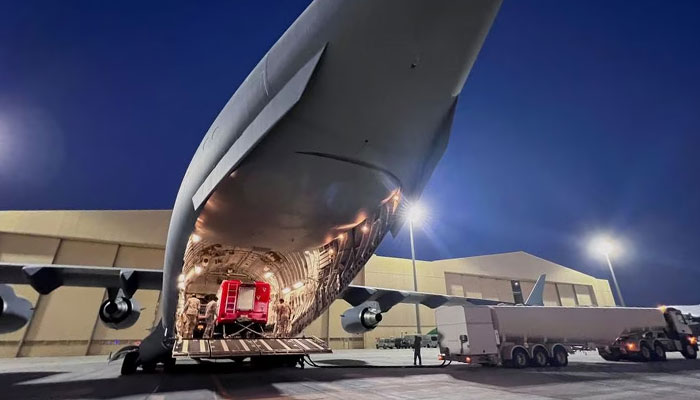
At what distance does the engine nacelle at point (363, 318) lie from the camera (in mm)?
13327

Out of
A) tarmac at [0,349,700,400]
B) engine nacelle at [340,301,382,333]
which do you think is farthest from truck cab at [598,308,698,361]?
engine nacelle at [340,301,382,333]

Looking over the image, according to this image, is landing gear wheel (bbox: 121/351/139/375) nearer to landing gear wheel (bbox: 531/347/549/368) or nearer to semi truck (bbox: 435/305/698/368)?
semi truck (bbox: 435/305/698/368)

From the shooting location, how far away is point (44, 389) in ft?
25.1

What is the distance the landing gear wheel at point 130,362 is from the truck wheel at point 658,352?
869 inches

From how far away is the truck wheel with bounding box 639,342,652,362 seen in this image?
14.3m

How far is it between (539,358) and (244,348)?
1165 cm

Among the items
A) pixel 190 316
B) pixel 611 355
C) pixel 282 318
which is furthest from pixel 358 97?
pixel 611 355

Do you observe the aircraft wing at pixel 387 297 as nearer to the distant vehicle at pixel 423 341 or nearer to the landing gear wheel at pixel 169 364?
the landing gear wheel at pixel 169 364

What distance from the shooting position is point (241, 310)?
12188mm

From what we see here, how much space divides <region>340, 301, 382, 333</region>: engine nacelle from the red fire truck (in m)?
3.72

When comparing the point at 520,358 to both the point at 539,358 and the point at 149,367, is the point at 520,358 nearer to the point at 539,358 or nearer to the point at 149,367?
the point at 539,358

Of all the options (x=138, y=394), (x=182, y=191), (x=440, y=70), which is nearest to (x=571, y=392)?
(x=440, y=70)

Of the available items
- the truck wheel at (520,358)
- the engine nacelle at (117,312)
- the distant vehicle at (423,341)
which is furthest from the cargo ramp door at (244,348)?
the distant vehicle at (423,341)

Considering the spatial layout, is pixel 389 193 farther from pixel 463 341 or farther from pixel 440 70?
pixel 463 341
